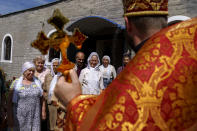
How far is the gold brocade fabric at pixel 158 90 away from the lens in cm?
86

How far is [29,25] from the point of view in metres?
14.0

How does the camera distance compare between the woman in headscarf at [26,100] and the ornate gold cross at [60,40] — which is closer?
the ornate gold cross at [60,40]

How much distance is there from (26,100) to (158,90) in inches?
135

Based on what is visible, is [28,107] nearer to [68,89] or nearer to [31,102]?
[31,102]

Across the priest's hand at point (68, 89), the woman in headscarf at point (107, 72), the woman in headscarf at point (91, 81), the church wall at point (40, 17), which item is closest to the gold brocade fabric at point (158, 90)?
the priest's hand at point (68, 89)

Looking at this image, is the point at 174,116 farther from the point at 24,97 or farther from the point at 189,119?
the point at 24,97

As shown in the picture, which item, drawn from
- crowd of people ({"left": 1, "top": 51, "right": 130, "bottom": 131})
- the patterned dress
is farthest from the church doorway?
the patterned dress

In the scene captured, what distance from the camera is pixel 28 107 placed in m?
3.92

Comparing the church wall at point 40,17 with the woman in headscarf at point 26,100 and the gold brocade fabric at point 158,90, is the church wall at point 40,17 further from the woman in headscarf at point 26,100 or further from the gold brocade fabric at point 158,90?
the gold brocade fabric at point 158,90

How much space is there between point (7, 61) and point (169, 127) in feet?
53.0

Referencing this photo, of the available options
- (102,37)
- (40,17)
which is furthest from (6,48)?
(102,37)

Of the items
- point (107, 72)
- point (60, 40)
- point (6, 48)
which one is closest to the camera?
point (60, 40)

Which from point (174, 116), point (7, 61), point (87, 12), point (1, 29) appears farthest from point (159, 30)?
point (1, 29)

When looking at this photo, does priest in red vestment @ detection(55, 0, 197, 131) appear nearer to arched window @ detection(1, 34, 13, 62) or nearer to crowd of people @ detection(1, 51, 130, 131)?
crowd of people @ detection(1, 51, 130, 131)
